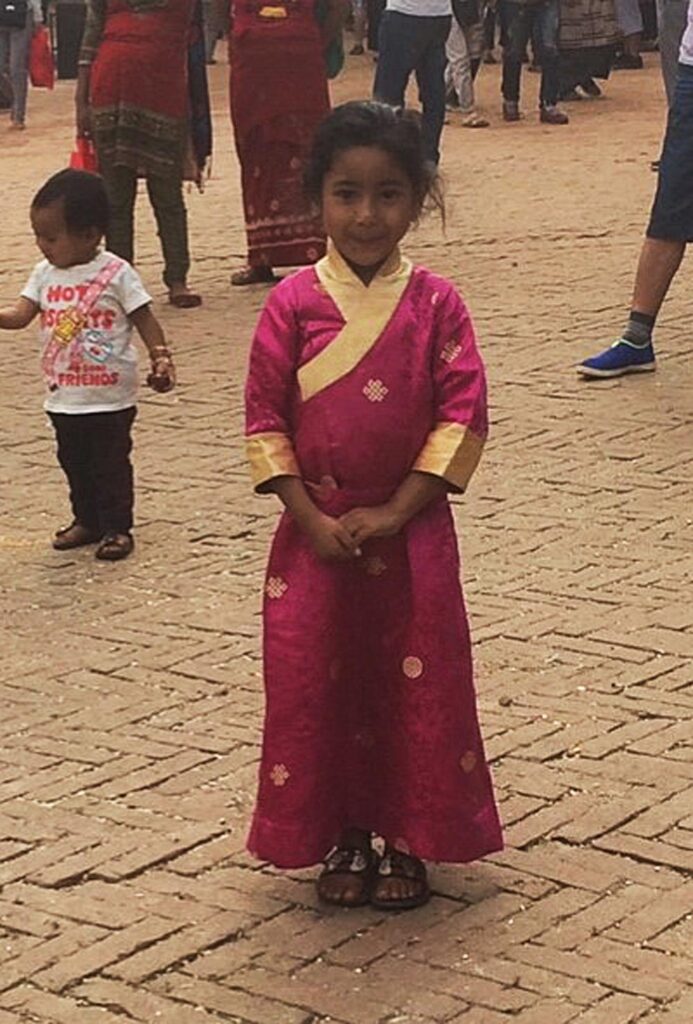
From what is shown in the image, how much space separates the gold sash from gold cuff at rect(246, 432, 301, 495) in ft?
0.31

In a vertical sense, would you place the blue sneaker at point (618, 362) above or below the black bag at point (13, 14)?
below

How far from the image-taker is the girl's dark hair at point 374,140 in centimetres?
440

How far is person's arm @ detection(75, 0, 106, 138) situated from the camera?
1060 centimetres

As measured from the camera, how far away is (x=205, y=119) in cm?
1133

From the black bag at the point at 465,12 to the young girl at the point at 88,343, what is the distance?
1253 cm

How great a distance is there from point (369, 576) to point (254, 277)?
7234 millimetres

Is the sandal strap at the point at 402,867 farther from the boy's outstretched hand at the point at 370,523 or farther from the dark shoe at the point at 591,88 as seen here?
the dark shoe at the point at 591,88

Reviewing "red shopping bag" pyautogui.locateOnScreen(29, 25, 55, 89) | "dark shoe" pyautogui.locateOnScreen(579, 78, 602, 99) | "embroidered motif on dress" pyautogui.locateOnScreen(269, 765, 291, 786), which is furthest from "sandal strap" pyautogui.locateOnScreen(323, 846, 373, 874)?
"red shopping bag" pyautogui.locateOnScreen(29, 25, 55, 89)

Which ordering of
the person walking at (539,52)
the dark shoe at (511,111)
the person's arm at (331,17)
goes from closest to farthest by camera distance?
the person's arm at (331,17), the person walking at (539,52), the dark shoe at (511,111)

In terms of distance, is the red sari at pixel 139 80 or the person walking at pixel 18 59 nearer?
the red sari at pixel 139 80

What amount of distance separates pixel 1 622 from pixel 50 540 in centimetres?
84

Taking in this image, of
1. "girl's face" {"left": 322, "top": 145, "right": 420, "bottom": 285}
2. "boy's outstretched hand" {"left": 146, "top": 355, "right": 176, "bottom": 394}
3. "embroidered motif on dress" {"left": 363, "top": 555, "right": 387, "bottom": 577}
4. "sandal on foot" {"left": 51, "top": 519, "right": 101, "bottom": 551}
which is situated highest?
"girl's face" {"left": 322, "top": 145, "right": 420, "bottom": 285}

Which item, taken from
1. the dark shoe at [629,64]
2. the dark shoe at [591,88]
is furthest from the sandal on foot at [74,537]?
the dark shoe at [629,64]

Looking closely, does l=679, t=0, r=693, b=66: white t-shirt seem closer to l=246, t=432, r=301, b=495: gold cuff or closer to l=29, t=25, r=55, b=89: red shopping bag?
l=246, t=432, r=301, b=495: gold cuff
